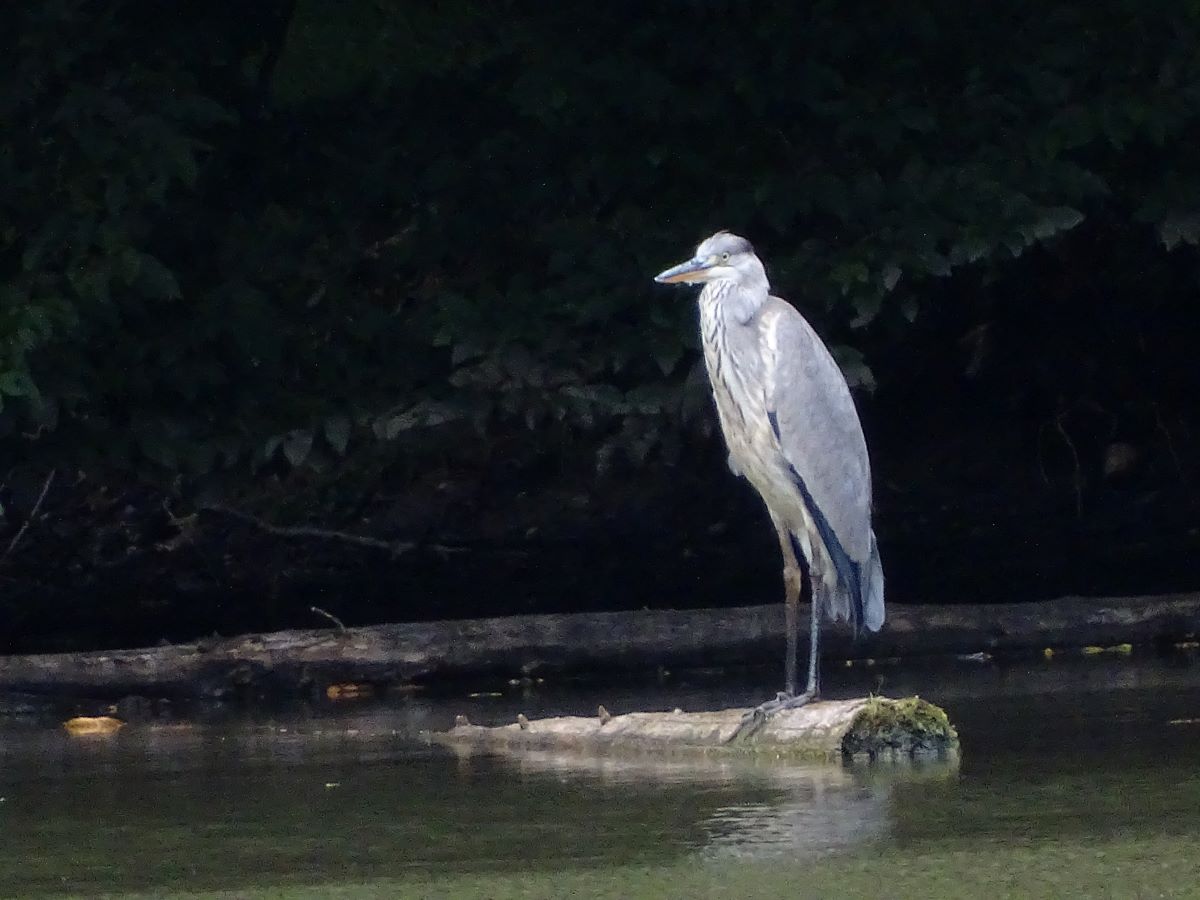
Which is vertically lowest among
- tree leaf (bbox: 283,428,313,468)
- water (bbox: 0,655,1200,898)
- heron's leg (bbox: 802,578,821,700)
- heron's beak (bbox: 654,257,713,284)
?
water (bbox: 0,655,1200,898)

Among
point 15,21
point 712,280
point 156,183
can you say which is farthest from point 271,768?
point 15,21

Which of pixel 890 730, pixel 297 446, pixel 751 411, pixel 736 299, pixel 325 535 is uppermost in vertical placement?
pixel 736 299

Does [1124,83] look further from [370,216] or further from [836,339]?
[370,216]

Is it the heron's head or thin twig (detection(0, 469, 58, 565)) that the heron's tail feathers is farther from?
thin twig (detection(0, 469, 58, 565))

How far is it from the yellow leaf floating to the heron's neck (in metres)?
2.68

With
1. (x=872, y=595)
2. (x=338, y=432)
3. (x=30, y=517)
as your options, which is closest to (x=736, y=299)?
(x=872, y=595)

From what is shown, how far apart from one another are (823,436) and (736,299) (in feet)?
2.07

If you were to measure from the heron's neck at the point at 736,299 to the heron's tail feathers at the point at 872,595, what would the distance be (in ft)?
3.18

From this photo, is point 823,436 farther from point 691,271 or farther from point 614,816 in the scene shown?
point 614,816

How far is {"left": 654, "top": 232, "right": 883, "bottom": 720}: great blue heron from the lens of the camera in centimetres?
654

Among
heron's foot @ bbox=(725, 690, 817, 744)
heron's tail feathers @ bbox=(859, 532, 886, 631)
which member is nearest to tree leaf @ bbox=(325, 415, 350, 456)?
heron's tail feathers @ bbox=(859, 532, 886, 631)

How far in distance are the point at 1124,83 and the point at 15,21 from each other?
4.85 metres

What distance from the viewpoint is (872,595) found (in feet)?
21.2

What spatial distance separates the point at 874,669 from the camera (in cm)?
862
